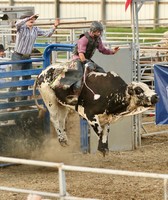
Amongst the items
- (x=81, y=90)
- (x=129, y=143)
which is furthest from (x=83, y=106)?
(x=129, y=143)

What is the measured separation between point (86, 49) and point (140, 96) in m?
1.03

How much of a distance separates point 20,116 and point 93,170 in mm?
5231

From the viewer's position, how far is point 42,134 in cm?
1238

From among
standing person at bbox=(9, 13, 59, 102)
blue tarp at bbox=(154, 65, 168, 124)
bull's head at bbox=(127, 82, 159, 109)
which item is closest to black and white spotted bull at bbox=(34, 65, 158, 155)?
bull's head at bbox=(127, 82, 159, 109)

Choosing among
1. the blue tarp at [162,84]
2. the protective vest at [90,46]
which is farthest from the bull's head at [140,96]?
the blue tarp at [162,84]

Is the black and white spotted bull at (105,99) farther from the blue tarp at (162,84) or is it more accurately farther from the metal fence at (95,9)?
the metal fence at (95,9)

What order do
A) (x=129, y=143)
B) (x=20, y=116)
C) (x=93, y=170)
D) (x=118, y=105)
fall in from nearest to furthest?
(x=93, y=170) → (x=118, y=105) → (x=20, y=116) → (x=129, y=143)

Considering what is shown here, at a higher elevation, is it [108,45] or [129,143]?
[108,45]

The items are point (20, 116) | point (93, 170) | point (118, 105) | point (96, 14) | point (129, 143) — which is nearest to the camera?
point (93, 170)

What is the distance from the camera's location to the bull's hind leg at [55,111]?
468 inches

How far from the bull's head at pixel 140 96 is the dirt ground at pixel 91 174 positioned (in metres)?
0.93

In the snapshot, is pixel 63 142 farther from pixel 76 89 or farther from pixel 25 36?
pixel 25 36

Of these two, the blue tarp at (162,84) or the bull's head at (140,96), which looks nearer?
the bull's head at (140,96)

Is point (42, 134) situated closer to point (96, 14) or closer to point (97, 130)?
point (97, 130)
